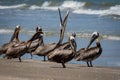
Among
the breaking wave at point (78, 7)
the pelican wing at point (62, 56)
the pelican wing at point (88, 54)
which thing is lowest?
the breaking wave at point (78, 7)

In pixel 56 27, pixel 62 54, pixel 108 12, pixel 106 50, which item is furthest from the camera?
pixel 108 12

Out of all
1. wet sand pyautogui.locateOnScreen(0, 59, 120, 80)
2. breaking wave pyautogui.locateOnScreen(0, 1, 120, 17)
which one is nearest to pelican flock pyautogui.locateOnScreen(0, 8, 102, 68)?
wet sand pyautogui.locateOnScreen(0, 59, 120, 80)

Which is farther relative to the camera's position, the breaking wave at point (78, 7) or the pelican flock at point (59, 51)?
the breaking wave at point (78, 7)

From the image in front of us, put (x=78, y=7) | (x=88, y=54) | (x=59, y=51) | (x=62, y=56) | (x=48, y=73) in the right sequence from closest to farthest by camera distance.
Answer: (x=48, y=73) → (x=62, y=56) → (x=59, y=51) → (x=88, y=54) → (x=78, y=7)

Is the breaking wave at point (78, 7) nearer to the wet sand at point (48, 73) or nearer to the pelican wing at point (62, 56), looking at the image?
the pelican wing at point (62, 56)

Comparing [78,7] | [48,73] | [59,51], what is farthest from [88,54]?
[78,7]

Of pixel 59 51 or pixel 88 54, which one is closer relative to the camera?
pixel 59 51

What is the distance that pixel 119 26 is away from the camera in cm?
2847

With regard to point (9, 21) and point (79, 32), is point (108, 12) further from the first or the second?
point (79, 32)

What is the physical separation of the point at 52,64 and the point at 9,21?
20.4m

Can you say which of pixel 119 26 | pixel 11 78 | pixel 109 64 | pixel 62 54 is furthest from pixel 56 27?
pixel 11 78

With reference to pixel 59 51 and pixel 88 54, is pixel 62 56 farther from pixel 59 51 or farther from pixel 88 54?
pixel 88 54

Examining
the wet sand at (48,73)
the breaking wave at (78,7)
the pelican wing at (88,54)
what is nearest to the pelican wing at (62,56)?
the wet sand at (48,73)

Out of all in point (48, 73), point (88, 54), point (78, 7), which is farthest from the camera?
point (78, 7)
